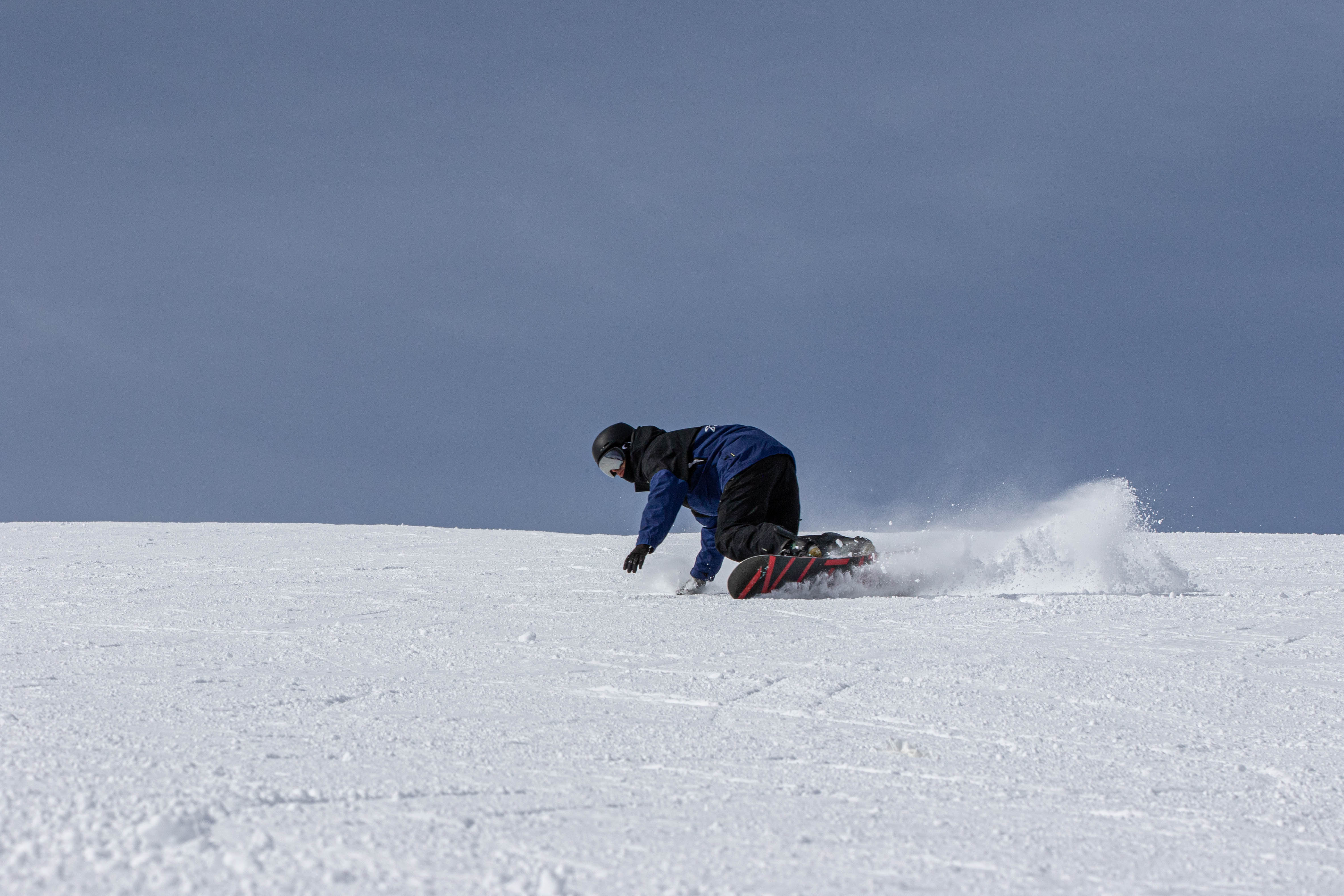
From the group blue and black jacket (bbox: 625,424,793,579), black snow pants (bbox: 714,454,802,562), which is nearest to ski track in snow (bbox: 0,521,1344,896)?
black snow pants (bbox: 714,454,802,562)

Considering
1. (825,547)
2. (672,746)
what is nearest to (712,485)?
(825,547)

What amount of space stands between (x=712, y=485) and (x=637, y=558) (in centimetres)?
74

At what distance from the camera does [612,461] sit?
5.88 metres

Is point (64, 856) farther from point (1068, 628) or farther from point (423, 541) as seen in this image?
point (423, 541)

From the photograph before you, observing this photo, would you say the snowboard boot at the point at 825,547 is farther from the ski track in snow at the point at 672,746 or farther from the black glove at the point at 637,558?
the black glove at the point at 637,558

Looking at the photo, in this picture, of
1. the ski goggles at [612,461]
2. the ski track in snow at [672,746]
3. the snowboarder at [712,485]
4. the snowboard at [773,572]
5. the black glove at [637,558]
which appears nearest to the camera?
the ski track in snow at [672,746]

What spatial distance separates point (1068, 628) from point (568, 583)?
279 centimetres

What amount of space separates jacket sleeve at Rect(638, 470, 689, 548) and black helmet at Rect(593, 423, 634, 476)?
0.41 m

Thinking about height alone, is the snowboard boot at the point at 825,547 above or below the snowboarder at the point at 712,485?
below

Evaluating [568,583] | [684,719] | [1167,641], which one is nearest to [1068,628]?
[1167,641]

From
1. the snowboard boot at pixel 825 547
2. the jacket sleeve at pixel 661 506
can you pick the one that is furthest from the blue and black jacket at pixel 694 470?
the snowboard boot at pixel 825 547

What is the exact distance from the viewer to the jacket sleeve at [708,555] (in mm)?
5582

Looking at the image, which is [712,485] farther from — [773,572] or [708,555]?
A: [773,572]

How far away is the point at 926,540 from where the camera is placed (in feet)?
19.4
